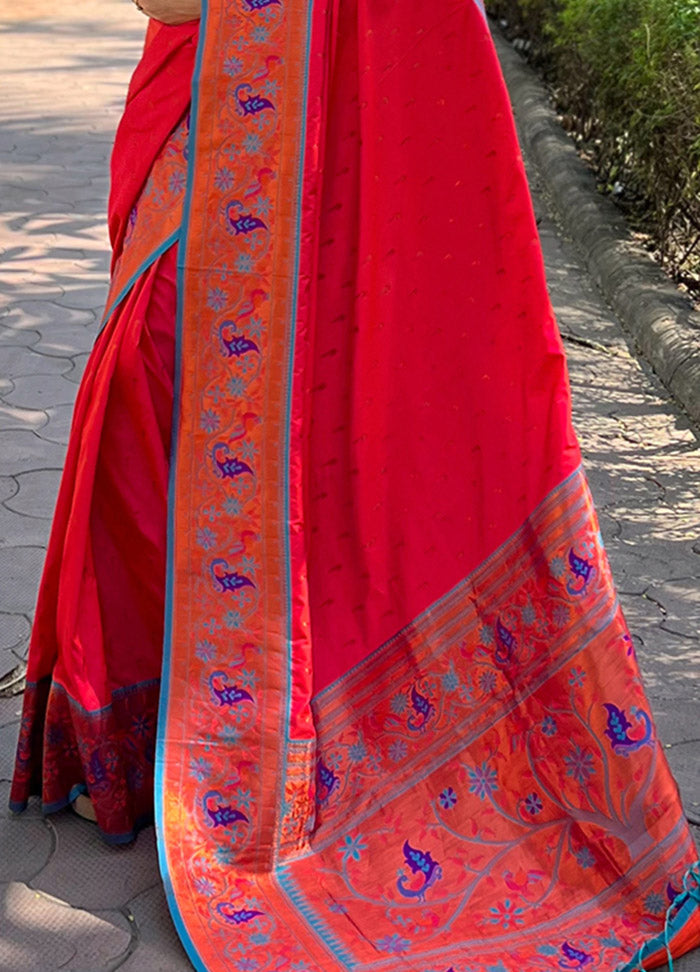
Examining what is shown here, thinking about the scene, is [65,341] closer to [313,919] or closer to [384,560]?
[384,560]

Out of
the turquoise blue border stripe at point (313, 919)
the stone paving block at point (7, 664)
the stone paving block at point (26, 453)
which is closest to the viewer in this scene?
the turquoise blue border stripe at point (313, 919)

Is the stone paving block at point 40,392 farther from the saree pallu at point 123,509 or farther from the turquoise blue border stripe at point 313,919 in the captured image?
the turquoise blue border stripe at point 313,919

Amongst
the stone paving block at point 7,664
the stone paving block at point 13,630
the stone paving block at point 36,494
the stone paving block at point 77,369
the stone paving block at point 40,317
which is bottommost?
the stone paving block at point 40,317

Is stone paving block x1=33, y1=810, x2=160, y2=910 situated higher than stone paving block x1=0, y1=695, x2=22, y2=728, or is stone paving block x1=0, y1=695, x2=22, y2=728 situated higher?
stone paving block x1=33, y1=810, x2=160, y2=910

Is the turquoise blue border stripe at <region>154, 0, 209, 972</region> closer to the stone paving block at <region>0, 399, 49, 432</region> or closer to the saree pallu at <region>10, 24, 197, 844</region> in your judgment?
the saree pallu at <region>10, 24, 197, 844</region>

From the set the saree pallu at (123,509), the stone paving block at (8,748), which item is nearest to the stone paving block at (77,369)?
the stone paving block at (8,748)

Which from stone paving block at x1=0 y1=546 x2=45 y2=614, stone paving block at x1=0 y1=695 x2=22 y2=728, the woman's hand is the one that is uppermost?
the woman's hand

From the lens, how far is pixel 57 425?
4.23 m

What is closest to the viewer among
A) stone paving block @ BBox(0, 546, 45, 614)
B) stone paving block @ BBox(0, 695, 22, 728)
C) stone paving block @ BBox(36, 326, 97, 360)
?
stone paving block @ BBox(0, 695, 22, 728)

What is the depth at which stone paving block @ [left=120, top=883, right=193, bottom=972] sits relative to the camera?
218 cm

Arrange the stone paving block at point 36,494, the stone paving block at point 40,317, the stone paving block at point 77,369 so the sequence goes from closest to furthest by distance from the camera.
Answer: the stone paving block at point 36,494 < the stone paving block at point 77,369 < the stone paving block at point 40,317

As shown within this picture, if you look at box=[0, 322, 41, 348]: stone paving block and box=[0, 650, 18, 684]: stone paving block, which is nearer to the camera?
box=[0, 650, 18, 684]: stone paving block

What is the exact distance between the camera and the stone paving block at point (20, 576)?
3215mm

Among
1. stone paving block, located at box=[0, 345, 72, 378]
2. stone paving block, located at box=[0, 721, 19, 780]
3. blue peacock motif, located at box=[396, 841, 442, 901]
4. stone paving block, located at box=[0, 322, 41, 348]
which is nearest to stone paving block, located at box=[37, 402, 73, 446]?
stone paving block, located at box=[0, 345, 72, 378]
